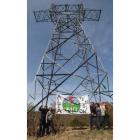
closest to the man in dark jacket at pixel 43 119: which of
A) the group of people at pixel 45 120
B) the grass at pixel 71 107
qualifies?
the group of people at pixel 45 120

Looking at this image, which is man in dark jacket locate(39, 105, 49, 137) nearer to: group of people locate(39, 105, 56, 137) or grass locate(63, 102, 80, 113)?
group of people locate(39, 105, 56, 137)

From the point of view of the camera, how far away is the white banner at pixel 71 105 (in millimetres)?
5125

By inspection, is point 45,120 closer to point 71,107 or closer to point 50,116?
point 50,116

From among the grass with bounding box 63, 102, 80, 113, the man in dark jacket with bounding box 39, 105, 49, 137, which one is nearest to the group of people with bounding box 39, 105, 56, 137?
the man in dark jacket with bounding box 39, 105, 49, 137

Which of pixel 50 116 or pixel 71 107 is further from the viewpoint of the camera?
pixel 71 107

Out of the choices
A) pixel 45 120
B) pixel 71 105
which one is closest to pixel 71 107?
pixel 71 105

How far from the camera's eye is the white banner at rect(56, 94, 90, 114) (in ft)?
16.8

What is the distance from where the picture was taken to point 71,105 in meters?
5.21

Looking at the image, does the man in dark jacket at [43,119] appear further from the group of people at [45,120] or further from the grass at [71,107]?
the grass at [71,107]
